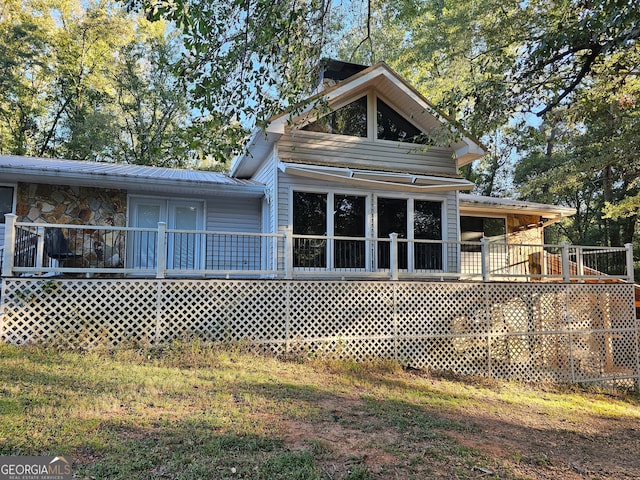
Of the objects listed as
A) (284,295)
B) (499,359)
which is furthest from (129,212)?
(499,359)

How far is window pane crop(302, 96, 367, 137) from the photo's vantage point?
986 cm

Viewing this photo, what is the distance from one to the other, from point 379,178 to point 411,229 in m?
1.41

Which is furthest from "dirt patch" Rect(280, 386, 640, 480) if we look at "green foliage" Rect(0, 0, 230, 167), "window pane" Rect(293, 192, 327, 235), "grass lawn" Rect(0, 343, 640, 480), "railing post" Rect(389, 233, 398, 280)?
"green foliage" Rect(0, 0, 230, 167)

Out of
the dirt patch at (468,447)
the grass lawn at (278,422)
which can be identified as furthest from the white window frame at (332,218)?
the dirt patch at (468,447)

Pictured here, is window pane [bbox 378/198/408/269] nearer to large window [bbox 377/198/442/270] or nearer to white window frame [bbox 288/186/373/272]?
large window [bbox 377/198/442/270]

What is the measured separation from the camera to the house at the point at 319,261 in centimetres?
706

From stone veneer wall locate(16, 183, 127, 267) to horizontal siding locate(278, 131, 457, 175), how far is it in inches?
163

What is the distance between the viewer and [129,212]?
400 inches

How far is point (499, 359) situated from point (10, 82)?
22.2m

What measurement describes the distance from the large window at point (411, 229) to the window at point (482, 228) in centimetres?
339

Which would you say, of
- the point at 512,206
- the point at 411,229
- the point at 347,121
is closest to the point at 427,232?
the point at 411,229

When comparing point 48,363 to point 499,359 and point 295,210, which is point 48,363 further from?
point 499,359

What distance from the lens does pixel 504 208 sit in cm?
1328

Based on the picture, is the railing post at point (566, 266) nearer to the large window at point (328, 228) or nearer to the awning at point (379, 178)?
the awning at point (379, 178)
